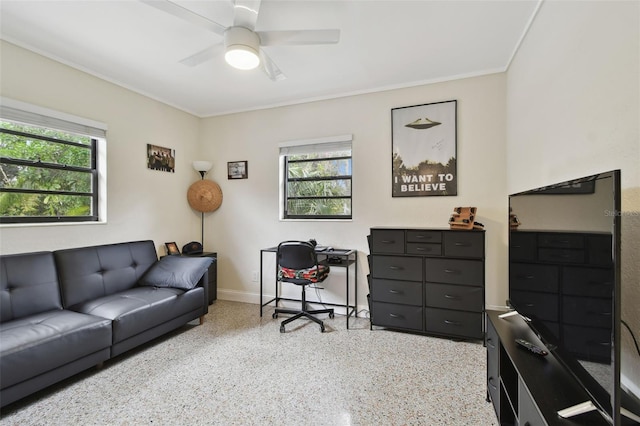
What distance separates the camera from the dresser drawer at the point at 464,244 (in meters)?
2.59

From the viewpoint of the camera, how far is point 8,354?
5.39 feet

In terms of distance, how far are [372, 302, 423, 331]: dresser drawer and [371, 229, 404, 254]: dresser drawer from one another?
548 mm

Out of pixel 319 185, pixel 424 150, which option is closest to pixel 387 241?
pixel 424 150

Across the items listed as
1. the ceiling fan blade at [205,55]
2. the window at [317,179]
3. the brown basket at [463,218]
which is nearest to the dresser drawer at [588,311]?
the brown basket at [463,218]

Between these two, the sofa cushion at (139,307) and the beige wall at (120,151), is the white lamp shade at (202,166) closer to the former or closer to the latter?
the beige wall at (120,151)

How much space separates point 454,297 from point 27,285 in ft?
11.7

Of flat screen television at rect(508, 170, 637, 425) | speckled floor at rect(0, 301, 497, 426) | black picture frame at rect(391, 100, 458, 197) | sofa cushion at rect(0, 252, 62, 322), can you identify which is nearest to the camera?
flat screen television at rect(508, 170, 637, 425)

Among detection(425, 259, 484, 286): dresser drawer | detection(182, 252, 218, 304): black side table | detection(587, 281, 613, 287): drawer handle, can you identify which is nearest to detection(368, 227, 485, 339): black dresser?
detection(425, 259, 484, 286): dresser drawer

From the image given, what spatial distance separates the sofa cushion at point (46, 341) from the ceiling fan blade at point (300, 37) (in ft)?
7.85

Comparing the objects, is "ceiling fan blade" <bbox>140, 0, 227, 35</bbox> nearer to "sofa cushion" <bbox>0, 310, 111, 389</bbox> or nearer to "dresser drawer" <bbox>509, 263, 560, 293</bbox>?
"sofa cushion" <bbox>0, 310, 111, 389</bbox>

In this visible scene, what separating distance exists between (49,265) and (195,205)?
1.77 meters

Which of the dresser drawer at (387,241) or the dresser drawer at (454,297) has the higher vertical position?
the dresser drawer at (387,241)

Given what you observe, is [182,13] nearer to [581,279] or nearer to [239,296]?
[581,279]

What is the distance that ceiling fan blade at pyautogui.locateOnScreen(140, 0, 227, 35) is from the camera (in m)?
1.59
